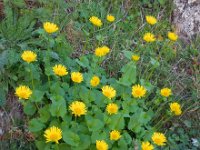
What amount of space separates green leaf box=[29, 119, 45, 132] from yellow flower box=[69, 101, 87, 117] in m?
0.22

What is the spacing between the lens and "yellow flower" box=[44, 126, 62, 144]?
2.55 metres

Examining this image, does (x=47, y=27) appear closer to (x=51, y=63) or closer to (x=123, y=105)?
(x=51, y=63)

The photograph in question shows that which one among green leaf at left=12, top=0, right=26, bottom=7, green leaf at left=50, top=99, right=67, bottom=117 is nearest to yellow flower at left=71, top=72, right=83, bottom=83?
green leaf at left=50, top=99, right=67, bottom=117

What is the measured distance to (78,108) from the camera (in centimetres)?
268

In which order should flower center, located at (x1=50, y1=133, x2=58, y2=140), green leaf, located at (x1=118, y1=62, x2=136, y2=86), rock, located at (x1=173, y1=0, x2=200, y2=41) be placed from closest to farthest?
1. flower center, located at (x1=50, y1=133, x2=58, y2=140)
2. green leaf, located at (x1=118, y1=62, x2=136, y2=86)
3. rock, located at (x1=173, y1=0, x2=200, y2=41)

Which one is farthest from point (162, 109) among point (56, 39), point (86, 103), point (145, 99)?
point (56, 39)

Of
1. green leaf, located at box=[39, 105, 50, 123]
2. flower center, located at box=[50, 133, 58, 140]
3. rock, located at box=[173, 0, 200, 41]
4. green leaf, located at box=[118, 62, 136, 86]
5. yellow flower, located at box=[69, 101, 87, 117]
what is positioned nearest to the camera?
flower center, located at box=[50, 133, 58, 140]

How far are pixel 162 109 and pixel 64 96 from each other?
792 mm

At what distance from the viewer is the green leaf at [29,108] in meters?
2.84

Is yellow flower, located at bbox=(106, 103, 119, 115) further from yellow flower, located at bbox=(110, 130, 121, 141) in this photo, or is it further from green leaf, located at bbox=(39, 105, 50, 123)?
green leaf, located at bbox=(39, 105, 50, 123)

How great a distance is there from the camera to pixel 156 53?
3686mm

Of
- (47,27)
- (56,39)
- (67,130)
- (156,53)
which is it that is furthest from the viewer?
(156,53)

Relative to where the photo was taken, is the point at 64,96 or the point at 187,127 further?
the point at 187,127

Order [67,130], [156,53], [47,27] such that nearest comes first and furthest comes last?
1. [67,130]
2. [47,27]
3. [156,53]
